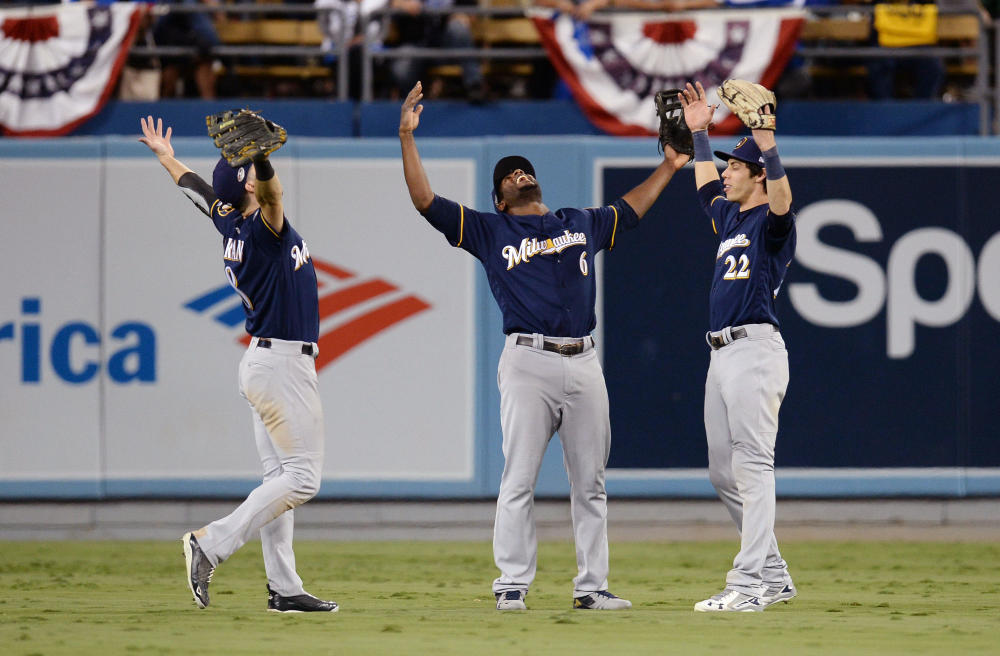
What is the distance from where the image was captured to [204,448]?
382 inches

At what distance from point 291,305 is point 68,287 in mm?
4405

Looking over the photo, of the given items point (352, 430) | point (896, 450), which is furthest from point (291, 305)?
point (896, 450)

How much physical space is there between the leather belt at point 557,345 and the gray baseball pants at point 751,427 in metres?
0.63

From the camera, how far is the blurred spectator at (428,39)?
10.4m

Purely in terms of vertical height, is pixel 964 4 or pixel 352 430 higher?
pixel 964 4

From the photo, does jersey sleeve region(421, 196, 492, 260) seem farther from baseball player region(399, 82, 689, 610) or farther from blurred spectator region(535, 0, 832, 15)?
blurred spectator region(535, 0, 832, 15)

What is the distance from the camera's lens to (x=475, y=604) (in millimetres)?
6395

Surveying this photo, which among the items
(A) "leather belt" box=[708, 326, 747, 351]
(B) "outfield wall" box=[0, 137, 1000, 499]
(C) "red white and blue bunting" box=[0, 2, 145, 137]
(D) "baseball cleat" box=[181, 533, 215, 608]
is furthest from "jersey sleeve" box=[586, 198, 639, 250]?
(C) "red white and blue bunting" box=[0, 2, 145, 137]

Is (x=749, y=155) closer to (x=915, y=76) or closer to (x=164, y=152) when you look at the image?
(x=164, y=152)

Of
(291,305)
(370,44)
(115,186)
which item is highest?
(370,44)

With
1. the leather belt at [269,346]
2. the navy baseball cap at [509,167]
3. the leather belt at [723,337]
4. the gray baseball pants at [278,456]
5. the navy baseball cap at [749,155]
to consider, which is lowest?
the gray baseball pants at [278,456]

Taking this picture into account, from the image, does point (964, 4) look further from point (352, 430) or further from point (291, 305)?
point (291, 305)

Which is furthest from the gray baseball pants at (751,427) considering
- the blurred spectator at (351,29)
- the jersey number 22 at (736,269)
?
the blurred spectator at (351,29)

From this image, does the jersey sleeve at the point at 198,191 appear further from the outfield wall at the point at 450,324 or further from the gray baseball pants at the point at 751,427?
the outfield wall at the point at 450,324
